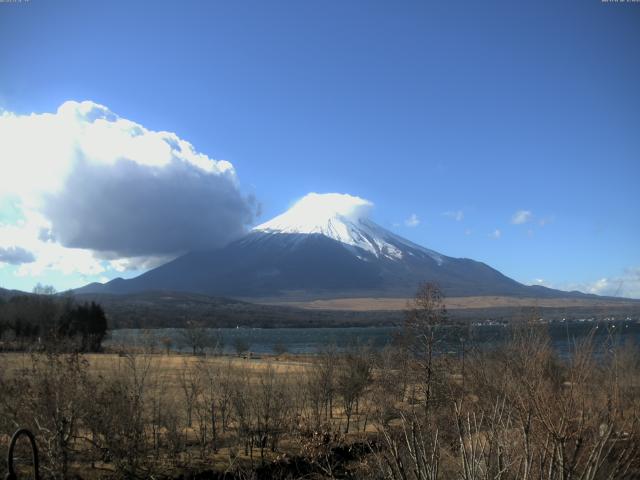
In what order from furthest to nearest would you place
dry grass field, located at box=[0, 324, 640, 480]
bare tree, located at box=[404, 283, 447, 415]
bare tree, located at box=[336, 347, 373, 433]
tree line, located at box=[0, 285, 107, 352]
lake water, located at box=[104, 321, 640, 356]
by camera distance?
tree line, located at box=[0, 285, 107, 352], bare tree, located at box=[336, 347, 373, 433], bare tree, located at box=[404, 283, 447, 415], lake water, located at box=[104, 321, 640, 356], dry grass field, located at box=[0, 324, 640, 480]

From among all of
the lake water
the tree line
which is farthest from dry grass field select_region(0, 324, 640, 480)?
the tree line

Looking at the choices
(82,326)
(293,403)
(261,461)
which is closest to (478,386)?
(261,461)

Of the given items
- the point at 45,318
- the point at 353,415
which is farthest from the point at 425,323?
the point at 45,318

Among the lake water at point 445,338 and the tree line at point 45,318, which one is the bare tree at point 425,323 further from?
the tree line at point 45,318

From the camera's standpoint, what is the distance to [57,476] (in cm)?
1333

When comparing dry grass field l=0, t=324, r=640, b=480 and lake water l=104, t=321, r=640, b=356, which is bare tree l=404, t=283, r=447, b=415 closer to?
dry grass field l=0, t=324, r=640, b=480

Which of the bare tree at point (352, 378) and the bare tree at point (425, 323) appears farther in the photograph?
the bare tree at point (352, 378)

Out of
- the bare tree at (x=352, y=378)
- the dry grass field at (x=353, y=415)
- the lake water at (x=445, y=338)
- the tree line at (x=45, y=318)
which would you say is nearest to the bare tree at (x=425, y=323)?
the dry grass field at (x=353, y=415)

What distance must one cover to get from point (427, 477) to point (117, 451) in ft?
41.3

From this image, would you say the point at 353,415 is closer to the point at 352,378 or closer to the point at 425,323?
the point at 352,378

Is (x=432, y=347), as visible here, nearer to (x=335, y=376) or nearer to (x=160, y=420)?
(x=335, y=376)

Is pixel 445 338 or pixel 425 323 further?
pixel 445 338

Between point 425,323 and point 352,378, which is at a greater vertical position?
point 425,323

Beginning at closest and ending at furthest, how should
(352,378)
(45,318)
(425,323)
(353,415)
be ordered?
(425,323), (352,378), (353,415), (45,318)
